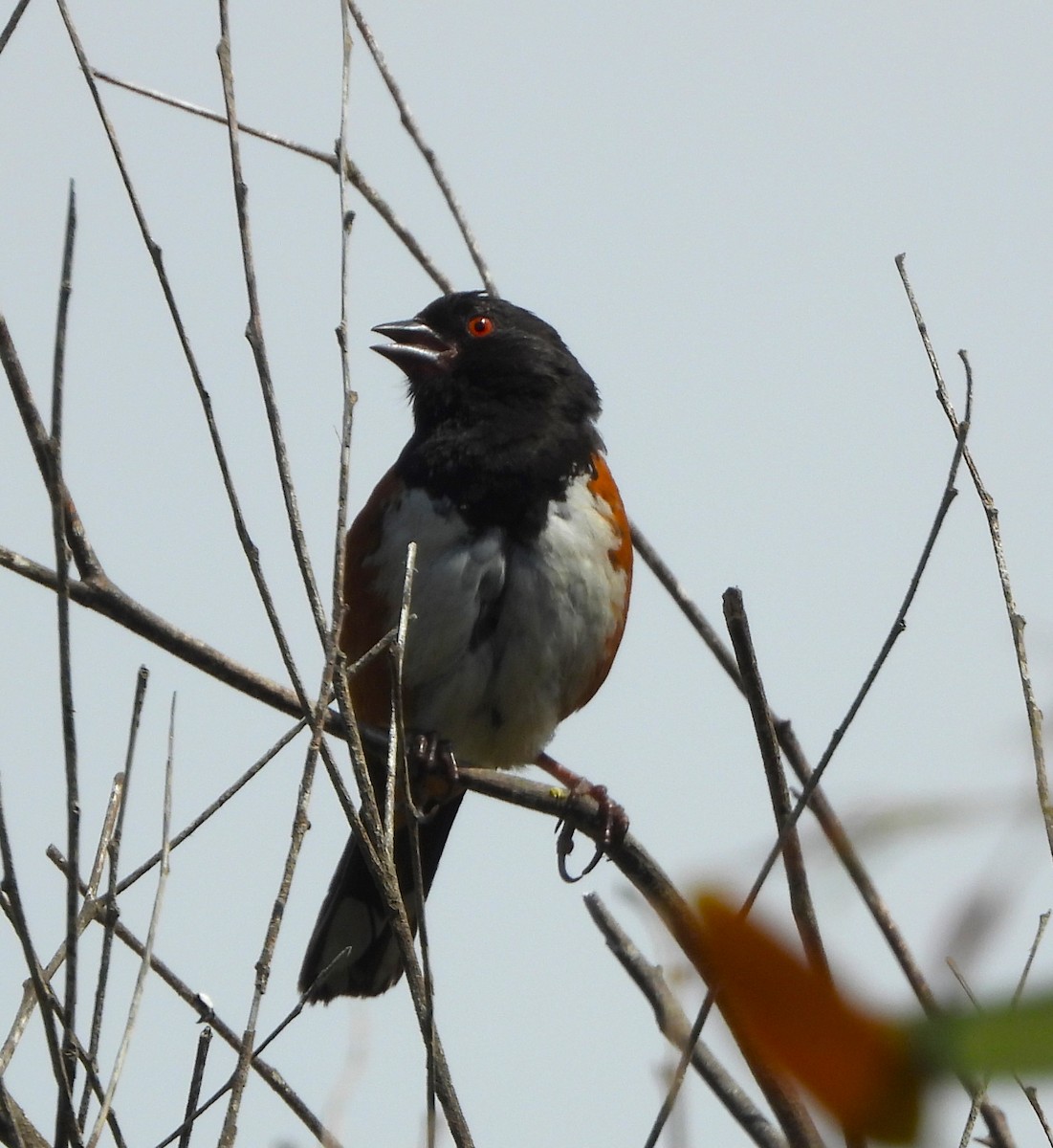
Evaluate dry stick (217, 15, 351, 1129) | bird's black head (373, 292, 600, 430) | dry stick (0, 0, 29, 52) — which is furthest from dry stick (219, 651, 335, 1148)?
bird's black head (373, 292, 600, 430)

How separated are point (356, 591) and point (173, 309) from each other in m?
1.94

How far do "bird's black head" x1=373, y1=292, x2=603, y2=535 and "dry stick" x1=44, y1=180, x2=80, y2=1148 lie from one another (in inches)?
83.0

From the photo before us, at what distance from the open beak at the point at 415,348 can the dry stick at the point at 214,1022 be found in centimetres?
242

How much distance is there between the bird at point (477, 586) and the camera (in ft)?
11.8

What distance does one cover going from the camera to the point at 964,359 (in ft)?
7.55

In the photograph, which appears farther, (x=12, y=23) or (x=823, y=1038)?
(x=12, y=23)

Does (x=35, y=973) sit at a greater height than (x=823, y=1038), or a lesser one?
greater

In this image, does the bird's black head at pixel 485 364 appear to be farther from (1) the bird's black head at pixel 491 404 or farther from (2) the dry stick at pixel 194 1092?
(2) the dry stick at pixel 194 1092

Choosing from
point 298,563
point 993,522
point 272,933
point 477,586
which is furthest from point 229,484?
point 477,586

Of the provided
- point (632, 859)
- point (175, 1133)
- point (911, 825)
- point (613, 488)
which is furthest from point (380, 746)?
point (911, 825)

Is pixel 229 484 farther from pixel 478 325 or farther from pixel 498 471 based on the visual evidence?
pixel 478 325

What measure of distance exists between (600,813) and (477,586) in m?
0.65

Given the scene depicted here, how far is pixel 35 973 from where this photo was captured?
1.55 meters

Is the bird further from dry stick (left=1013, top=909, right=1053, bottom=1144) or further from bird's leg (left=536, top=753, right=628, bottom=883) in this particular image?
dry stick (left=1013, top=909, right=1053, bottom=1144)
